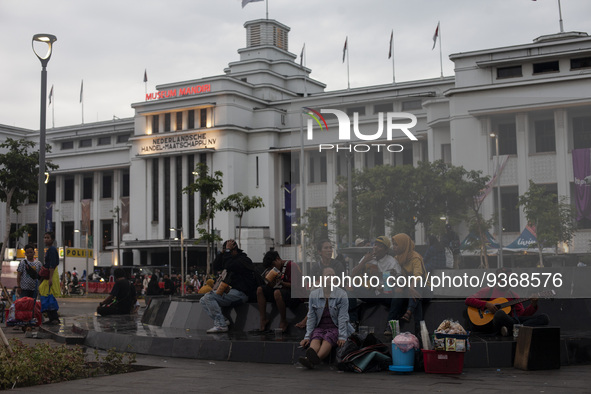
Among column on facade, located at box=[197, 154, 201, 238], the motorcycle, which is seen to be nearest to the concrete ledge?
the motorcycle

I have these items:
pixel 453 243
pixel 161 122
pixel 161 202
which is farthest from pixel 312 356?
pixel 161 122

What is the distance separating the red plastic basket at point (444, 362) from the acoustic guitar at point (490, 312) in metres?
2.03

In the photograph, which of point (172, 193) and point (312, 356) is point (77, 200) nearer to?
point (172, 193)

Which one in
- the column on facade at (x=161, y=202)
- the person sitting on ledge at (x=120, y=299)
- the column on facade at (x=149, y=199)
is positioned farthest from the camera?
the column on facade at (x=149, y=199)

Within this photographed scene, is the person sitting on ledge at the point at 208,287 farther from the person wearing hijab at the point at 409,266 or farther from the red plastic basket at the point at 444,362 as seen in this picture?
the red plastic basket at the point at 444,362

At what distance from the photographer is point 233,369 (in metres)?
10.5

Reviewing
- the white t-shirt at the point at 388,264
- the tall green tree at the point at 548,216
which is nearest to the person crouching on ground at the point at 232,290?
the white t-shirt at the point at 388,264

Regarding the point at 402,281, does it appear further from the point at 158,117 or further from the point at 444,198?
the point at 158,117

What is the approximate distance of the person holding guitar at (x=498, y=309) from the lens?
11266 mm

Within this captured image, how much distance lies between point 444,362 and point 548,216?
3510mm

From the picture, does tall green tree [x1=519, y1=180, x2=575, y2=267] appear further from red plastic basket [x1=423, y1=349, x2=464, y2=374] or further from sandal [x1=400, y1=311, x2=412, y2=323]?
red plastic basket [x1=423, y1=349, x2=464, y2=374]

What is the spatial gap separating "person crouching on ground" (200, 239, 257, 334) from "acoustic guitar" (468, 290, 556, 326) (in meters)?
4.08

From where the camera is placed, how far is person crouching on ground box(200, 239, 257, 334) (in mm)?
13273

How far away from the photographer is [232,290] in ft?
44.4
